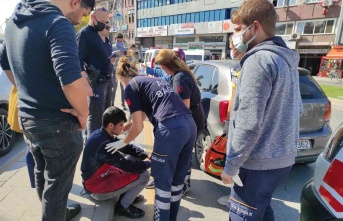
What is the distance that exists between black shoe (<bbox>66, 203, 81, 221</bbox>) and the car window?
243cm

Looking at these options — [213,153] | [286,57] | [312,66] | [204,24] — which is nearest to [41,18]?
[286,57]

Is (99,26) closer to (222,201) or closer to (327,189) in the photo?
(222,201)

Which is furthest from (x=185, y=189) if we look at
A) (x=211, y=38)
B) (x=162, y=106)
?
(x=211, y=38)

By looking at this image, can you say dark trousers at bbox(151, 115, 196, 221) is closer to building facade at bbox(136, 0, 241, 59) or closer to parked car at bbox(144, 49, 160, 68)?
parked car at bbox(144, 49, 160, 68)

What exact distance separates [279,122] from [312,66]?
99.6 feet

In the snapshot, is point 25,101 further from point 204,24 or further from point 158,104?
point 204,24

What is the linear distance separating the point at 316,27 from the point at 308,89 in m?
27.4

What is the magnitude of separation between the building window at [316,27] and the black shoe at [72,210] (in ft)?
95.8

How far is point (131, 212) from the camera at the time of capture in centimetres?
259

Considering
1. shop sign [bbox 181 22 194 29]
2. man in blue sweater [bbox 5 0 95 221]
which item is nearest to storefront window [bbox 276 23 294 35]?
shop sign [bbox 181 22 194 29]

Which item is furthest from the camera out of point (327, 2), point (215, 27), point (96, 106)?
point (215, 27)

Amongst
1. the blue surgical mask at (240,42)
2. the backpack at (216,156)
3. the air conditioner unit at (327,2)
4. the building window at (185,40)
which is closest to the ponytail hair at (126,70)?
the blue surgical mask at (240,42)

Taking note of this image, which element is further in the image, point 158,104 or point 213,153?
point 213,153

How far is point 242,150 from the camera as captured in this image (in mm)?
1477
